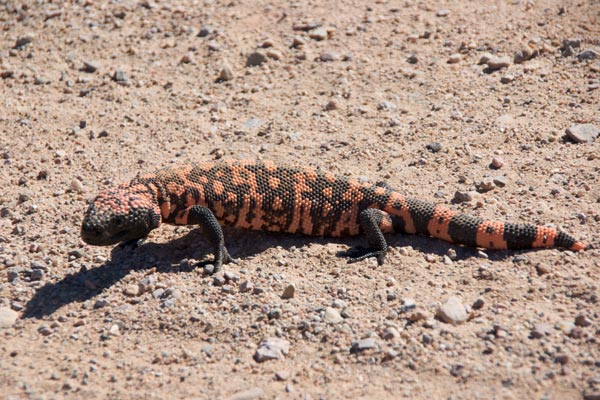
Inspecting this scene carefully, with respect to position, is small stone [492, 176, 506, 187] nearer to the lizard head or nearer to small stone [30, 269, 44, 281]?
the lizard head

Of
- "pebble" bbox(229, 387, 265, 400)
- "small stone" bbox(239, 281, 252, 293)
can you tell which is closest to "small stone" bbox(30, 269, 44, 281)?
"small stone" bbox(239, 281, 252, 293)

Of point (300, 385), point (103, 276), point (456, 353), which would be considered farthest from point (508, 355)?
point (103, 276)

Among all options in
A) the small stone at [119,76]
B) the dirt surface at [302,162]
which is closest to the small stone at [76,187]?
the dirt surface at [302,162]

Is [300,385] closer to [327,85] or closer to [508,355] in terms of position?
[508,355]

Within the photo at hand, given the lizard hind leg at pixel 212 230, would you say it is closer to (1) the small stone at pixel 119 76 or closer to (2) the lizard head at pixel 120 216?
(2) the lizard head at pixel 120 216

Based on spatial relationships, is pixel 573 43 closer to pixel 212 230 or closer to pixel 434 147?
pixel 434 147

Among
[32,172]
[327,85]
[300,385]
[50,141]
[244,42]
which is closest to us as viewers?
[300,385]
